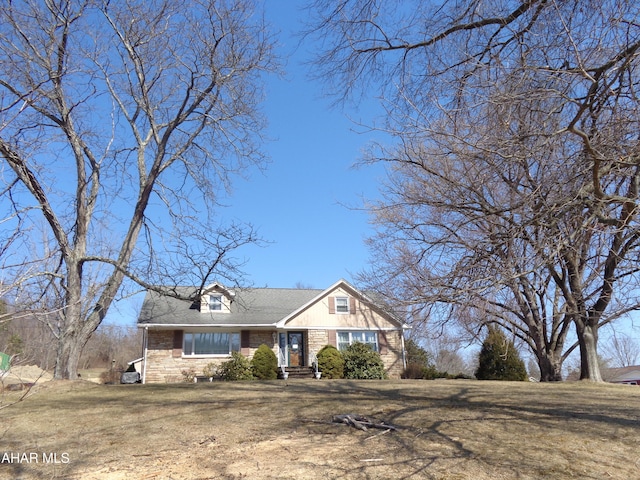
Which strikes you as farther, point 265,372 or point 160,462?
point 265,372

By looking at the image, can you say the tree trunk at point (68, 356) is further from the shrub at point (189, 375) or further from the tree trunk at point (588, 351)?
the tree trunk at point (588, 351)

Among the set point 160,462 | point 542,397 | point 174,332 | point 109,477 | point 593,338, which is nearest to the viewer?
point 109,477

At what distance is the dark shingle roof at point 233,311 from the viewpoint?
21766mm

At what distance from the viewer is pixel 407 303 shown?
5406 mm

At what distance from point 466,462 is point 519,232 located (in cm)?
254

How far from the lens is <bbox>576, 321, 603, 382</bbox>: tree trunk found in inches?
520

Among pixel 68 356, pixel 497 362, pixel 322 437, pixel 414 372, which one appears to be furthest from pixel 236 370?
pixel 322 437

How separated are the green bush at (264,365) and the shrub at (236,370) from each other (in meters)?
0.31

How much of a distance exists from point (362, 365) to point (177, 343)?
8.40 m

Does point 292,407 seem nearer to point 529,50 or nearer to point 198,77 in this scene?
point 529,50

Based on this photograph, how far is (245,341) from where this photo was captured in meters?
22.7

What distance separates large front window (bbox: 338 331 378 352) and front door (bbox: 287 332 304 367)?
198 cm

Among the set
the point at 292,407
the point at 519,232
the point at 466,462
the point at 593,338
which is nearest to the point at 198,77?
the point at 292,407

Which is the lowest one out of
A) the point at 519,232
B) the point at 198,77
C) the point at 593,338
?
the point at 593,338
